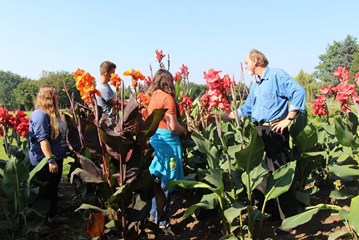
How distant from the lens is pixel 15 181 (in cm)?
234

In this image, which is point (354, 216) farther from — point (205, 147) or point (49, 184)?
point (49, 184)

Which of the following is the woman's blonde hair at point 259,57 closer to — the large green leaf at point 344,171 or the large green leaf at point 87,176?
the large green leaf at point 344,171

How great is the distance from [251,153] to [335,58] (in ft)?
196

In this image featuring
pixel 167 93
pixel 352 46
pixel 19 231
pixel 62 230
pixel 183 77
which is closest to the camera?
pixel 19 231

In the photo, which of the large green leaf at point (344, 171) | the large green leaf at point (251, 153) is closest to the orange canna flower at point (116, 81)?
the large green leaf at point (251, 153)

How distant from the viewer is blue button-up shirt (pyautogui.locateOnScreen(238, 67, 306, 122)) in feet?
8.45

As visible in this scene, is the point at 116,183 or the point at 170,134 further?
the point at 170,134

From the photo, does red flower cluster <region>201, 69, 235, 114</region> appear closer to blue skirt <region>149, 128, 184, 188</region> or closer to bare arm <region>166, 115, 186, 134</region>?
bare arm <region>166, 115, 186, 134</region>

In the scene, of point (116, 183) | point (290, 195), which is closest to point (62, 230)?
point (116, 183)

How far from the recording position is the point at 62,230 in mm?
2914

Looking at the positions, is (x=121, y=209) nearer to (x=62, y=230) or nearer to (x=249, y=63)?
(x=62, y=230)

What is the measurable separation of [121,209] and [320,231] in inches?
74.5

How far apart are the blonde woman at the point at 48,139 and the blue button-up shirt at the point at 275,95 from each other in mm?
2085

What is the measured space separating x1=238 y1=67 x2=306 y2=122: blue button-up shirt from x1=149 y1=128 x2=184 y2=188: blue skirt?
871 millimetres
